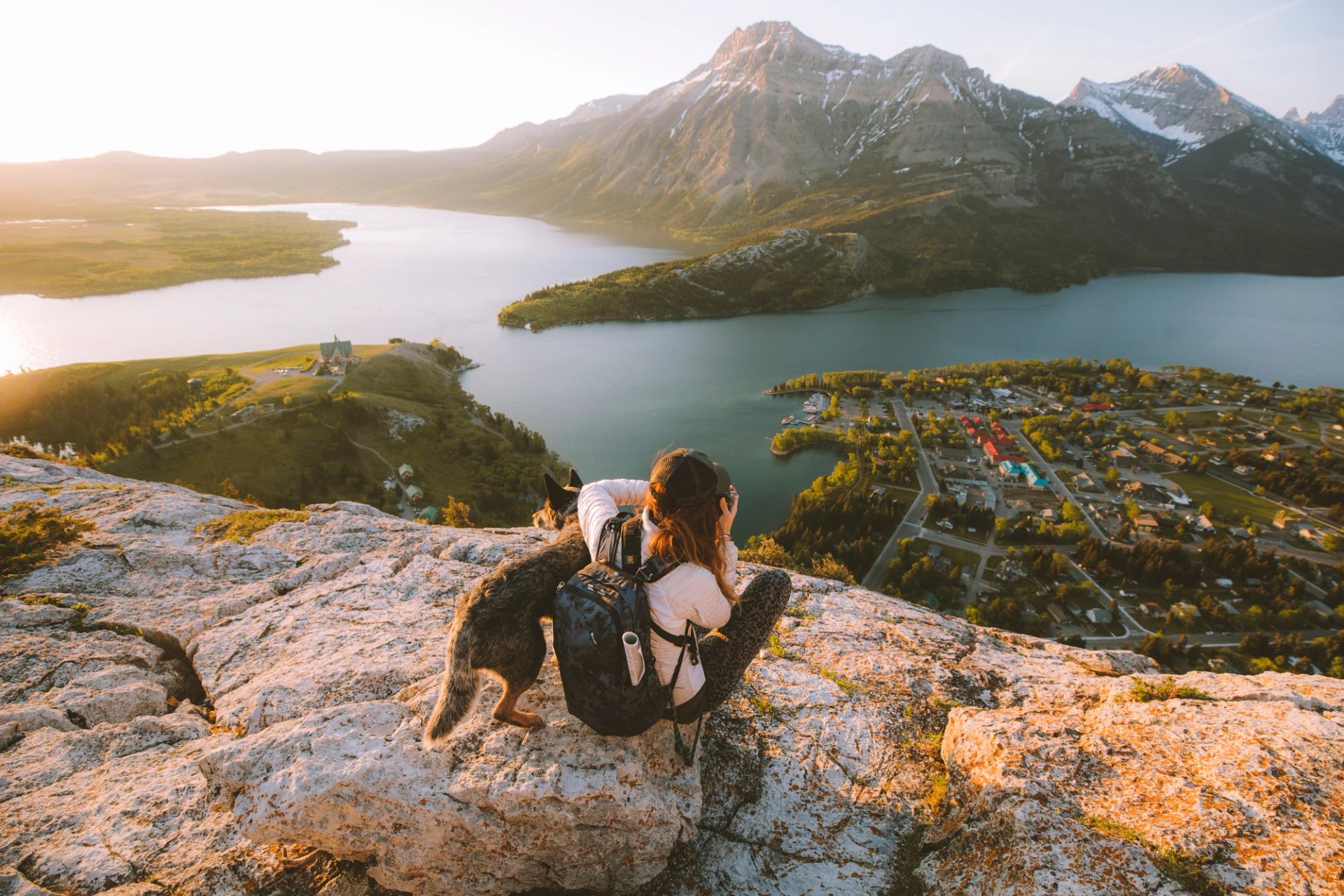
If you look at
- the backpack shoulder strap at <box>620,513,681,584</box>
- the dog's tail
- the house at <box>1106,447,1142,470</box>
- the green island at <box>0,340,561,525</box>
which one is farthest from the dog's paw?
the house at <box>1106,447,1142,470</box>

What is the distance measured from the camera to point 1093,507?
43.7 meters

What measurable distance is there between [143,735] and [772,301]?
112065 mm

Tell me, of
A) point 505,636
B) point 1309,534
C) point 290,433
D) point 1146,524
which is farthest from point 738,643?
point 1309,534

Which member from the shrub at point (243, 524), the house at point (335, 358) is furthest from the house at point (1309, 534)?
the house at point (335, 358)

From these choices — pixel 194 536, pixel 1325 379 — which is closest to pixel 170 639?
pixel 194 536

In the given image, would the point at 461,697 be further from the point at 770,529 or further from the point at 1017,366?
the point at 1017,366

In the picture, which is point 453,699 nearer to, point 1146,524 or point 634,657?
point 634,657

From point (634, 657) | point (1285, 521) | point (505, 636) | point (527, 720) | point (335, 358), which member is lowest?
point (1285, 521)

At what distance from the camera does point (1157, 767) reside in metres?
3.22

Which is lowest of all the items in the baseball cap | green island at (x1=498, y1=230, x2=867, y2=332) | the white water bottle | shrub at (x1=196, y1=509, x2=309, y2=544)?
shrub at (x1=196, y1=509, x2=309, y2=544)

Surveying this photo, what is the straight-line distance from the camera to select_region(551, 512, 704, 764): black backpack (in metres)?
2.57

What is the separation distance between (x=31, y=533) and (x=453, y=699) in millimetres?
7067

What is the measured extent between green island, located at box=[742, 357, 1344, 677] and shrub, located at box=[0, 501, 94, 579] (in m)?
10.1

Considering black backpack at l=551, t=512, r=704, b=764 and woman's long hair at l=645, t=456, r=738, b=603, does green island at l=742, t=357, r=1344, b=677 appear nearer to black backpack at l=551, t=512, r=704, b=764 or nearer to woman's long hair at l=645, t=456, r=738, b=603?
black backpack at l=551, t=512, r=704, b=764
